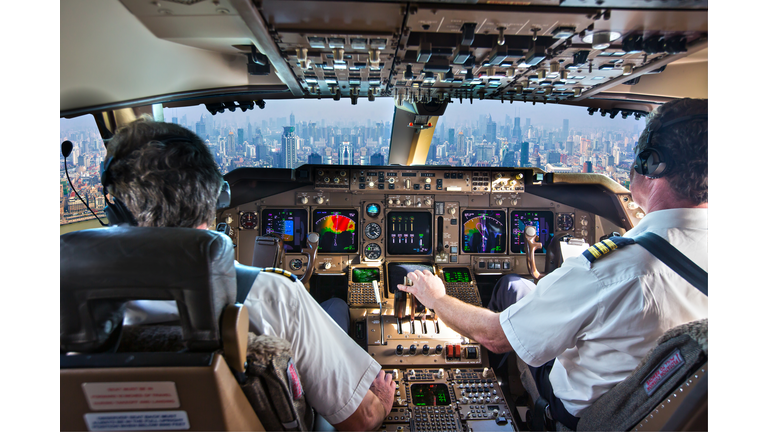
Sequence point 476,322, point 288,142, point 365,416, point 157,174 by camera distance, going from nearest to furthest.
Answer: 1. point 157,174
2. point 365,416
3. point 476,322
4. point 288,142

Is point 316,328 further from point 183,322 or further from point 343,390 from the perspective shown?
point 183,322

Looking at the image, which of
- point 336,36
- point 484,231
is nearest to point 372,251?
point 484,231

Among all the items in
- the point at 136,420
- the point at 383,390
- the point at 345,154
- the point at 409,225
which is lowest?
the point at 383,390

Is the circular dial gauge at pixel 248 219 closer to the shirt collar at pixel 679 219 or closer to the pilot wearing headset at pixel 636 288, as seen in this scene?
the pilot wearing headset at pixel 636 288

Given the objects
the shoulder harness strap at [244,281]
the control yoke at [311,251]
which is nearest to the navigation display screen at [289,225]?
the control yoke at [311,251]

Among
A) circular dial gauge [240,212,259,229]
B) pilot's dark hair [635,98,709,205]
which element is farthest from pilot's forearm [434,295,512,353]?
circular dial gauge [240,212,259,229]

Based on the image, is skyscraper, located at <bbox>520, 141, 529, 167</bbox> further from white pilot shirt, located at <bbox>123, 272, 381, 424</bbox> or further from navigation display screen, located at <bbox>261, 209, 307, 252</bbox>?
white pilot shirt, located at <bbox>123, 272, 381, 424</bbox>

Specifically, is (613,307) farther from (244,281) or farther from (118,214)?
(118,214)
